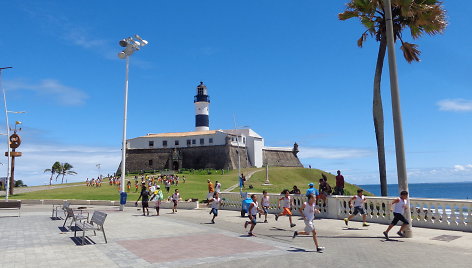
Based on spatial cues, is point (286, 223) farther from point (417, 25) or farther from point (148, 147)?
point (148, 147)

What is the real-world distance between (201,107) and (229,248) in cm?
8589

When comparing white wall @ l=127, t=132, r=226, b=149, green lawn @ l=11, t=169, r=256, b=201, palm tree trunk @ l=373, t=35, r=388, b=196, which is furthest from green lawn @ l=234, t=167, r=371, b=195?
palm tree trunk @ l=373, t=35, r=388, b=196

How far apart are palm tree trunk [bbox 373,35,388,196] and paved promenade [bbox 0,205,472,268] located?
4356 millimetres

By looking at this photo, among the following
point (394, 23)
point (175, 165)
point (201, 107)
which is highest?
A: point (201, 107)

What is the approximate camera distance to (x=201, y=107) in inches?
3748

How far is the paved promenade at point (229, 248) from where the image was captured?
8.53m

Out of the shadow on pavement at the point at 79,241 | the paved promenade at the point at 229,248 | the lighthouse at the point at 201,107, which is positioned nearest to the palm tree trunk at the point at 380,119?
the paved promenade at the point at 229,248

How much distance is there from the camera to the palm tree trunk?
18156 mm

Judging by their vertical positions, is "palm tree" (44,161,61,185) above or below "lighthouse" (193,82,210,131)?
below

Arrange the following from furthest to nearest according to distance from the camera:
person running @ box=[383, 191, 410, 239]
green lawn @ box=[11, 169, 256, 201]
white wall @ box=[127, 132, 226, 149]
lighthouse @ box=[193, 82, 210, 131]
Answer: lighthouse @ box=[193, 82, 210, 131] → white wall @ box=[127, 132, 226, 149] → green lawn @ box=[11, 169, 256, 201] → person running @ box=[383, 191, 410, 239]

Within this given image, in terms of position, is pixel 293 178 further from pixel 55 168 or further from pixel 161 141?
pixel 55 168

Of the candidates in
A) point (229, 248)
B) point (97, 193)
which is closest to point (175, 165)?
point (97, 193)

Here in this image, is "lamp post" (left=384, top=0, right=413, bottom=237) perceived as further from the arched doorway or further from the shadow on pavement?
the arched doorway

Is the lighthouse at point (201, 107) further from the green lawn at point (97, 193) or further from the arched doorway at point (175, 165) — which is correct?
the green lawn at point (97, 193)
